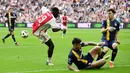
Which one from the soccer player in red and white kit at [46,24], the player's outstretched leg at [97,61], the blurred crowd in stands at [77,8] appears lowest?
the blurred crowd in stands at [77,8]

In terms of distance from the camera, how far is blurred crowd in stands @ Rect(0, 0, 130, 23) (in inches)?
1960

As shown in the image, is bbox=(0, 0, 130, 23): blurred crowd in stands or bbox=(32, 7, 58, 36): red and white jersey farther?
bbox=(0, 0, 130, 23): blurred crowd in stands

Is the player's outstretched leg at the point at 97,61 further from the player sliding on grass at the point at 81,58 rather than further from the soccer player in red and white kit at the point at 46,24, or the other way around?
→ the soccer player in red and white kit at the point at 46,24

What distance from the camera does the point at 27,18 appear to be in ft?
176

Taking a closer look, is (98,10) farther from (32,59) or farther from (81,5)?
(32,59)

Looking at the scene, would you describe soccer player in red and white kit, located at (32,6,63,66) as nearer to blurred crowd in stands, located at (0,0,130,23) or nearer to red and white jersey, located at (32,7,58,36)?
red and white jersey, located at (32,7,58,36)

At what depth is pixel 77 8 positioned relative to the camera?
5366cm

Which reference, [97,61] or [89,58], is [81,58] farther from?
[97,61]

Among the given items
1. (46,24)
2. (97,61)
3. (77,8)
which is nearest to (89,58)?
(97,61)

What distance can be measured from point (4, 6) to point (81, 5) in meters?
12.3

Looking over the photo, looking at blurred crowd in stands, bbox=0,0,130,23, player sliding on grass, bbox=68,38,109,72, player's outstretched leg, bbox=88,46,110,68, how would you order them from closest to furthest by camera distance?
player sliding on grass, bbox=68,38,109,72, player's outstretched leg, bbox=88,46,110,68, blurred crowd in stands, bbox=0,0,130,23

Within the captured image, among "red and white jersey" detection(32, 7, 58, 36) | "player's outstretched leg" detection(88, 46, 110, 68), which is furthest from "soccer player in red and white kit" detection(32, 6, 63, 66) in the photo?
"player's outstretched leg" detection(88, 46, 110, 68)

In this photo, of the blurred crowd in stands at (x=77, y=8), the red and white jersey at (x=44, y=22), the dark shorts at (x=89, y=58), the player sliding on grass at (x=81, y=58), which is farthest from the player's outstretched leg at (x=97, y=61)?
the blurred crowd in stands at (x=77, y=8)

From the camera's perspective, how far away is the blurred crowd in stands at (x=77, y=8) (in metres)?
49.8
